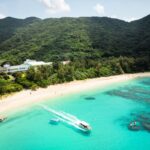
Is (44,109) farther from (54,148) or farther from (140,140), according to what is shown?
(140,140)

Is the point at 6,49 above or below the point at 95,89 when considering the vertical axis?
above

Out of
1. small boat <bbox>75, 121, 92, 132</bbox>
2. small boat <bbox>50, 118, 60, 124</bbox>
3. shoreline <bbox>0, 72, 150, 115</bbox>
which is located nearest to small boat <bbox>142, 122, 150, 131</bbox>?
small boat <bbox>75, 121, 92, 132</bbox>

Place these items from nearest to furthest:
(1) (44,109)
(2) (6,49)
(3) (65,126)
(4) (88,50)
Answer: (3) (65,126), (1) (44,109), (4) (88,50), (2) (6,49)

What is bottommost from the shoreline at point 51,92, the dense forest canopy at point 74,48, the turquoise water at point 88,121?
the turquoise water at point 88,121

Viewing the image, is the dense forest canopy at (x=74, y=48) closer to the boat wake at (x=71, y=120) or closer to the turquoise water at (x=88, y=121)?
the turquoise water at (x=88, y=121)

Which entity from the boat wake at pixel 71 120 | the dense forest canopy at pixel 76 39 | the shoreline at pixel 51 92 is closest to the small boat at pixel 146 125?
the boat wake at pixel 71 120

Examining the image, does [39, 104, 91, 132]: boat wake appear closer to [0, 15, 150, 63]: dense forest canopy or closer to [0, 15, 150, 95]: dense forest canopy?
[0, 15, 150, 95]: dense forest canopy

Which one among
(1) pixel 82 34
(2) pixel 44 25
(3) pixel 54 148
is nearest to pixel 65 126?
(3) pixel 54 148
